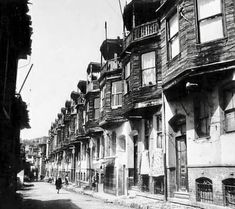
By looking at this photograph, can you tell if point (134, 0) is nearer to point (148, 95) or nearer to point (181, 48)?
point (148, 95)

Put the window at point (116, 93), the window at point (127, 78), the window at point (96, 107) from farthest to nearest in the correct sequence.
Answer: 1. the window at point (96, 107)
2. the window at point (116, 93)
3. the window at point (127, 78)

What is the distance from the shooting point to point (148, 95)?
19.0 m

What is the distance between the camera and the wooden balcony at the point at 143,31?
64.1 feet

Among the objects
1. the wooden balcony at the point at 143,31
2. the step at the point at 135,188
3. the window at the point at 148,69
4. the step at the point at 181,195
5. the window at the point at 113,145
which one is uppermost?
the wooden balcony at the point at 143,31

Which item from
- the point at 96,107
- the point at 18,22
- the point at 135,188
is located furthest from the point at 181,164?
the point at 96,107

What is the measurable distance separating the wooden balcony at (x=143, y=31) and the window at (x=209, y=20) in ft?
19.0

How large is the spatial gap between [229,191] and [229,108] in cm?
315

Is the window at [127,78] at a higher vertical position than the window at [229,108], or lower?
higher

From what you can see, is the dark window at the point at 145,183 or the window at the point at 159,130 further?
the dark window at the point at 145,183

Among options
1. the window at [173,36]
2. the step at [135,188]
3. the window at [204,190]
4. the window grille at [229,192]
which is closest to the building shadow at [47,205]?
the step at [135,188]

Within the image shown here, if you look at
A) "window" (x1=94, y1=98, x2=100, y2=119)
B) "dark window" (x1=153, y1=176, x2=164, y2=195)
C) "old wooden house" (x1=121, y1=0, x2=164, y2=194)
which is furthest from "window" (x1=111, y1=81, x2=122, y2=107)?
"dark window" (x1=153, y1=176, x2=164, y2=195)

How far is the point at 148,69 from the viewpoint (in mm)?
19797

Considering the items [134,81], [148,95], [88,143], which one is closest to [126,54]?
[134,81]

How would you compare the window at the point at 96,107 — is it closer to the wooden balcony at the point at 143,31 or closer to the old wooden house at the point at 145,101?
the old wooden house at the point at 145,101
